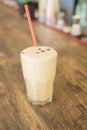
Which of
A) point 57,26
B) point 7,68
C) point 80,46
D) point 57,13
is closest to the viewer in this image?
point 7,68

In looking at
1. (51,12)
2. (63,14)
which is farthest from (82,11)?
(51,12)

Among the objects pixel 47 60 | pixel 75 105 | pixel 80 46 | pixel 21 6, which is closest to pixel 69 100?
pixel 75 105

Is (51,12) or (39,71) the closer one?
(39,71)

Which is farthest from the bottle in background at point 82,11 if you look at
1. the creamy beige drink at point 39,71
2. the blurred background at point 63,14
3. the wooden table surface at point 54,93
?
the creamy beige drink at point 39,71

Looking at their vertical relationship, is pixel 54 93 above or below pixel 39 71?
below

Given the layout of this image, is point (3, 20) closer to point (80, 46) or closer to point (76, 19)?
point (76, 19)

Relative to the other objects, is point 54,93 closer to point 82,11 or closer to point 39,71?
point 39,71
